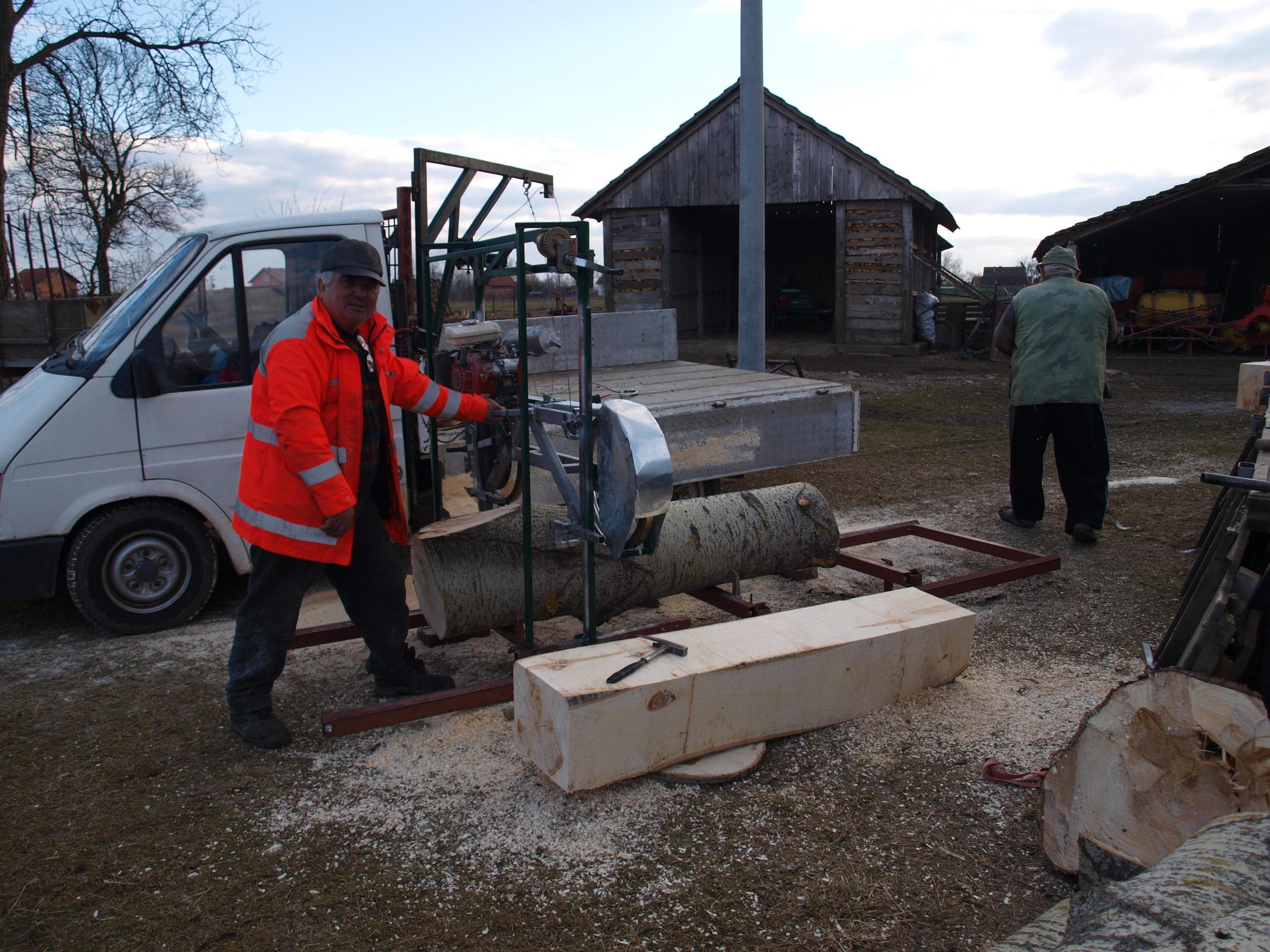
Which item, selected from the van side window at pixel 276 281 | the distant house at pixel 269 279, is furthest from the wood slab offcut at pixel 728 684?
the distant house at pixel 269 279

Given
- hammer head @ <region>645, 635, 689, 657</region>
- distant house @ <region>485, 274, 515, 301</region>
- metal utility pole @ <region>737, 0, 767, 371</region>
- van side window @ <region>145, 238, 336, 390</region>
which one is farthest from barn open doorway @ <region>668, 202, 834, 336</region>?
hammer head @ <region>645, 635, 689, 657</region>

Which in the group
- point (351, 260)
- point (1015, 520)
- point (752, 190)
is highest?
point (752, 190)

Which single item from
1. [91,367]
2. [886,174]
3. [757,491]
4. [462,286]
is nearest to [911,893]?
[757,491]

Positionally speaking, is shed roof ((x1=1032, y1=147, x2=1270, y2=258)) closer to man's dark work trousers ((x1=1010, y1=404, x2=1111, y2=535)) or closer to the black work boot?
man's dark work trousers ((x1=1010, y1=404, x2=1111, y2=535))

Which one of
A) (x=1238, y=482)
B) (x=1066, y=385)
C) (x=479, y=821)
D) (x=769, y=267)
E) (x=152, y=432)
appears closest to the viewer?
(x=1238, y=482)

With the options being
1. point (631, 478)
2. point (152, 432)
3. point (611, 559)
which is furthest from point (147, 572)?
point (631, 478)

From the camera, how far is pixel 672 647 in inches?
132

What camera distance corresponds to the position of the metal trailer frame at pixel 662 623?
134 inches

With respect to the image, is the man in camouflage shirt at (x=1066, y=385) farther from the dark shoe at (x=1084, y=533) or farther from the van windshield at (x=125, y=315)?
the van windshield at (x=125, y=315)

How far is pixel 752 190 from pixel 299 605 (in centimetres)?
598

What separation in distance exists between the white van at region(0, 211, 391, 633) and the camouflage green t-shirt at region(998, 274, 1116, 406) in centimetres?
414

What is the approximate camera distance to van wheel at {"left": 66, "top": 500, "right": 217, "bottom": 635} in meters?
4.54

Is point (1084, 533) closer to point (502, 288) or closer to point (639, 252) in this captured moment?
point (502, 288)

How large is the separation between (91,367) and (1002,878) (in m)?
4.50
